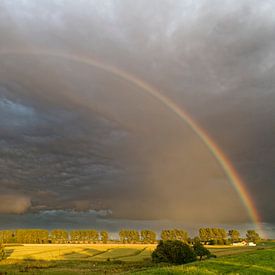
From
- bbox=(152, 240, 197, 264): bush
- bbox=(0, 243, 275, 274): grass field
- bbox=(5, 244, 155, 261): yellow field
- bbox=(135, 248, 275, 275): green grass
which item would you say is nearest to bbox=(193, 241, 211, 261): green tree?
bbox=(152, 240, 197, 264): bush

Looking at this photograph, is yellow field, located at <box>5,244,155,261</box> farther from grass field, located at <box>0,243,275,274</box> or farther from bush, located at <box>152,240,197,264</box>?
bush, located at <box>152,240,197,264</box>

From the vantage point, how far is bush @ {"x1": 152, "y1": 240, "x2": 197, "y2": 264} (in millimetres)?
82500

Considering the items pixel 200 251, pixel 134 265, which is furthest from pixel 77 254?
pixel 200 251

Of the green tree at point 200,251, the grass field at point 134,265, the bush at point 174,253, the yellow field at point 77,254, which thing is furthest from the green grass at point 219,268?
the yellow field at point 77,254

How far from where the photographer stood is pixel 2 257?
99.9m

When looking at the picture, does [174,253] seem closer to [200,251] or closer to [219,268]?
[200,251]

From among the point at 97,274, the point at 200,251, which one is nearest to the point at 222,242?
the point at 200,251

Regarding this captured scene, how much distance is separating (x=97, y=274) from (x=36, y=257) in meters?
46.0

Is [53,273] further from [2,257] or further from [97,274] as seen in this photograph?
[2,257]

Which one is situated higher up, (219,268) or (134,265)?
(134,265)

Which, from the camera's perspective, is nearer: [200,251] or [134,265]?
[134,265]

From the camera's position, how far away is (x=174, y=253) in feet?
272

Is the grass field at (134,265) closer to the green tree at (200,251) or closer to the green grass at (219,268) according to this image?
the green grass at (219,268)

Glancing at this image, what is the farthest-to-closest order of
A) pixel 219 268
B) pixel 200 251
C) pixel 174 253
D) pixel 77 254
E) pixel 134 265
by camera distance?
pixel 77 254, pixel 200 251, pixel 174 253, pixel 134 265, pixel 219 268
